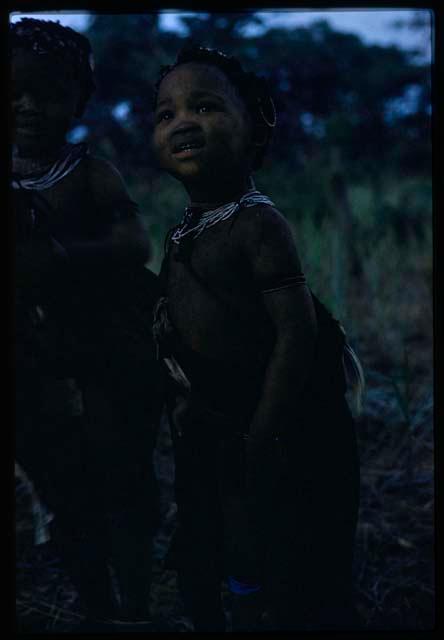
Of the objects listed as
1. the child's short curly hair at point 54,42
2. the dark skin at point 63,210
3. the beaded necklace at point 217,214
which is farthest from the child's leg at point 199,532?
the child's short curly hair at point 54,42

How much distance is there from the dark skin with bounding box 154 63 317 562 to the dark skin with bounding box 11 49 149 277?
0.52 ft

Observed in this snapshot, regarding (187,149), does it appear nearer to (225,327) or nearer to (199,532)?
(225,327)

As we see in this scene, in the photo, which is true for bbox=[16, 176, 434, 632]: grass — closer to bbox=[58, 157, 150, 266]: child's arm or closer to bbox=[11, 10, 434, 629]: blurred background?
bbox=[11, 10, 434, 629]: blurred background

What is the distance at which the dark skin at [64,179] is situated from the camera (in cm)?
122

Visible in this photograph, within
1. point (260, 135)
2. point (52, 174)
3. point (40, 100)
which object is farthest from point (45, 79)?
point (260, 135)

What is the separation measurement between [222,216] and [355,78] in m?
6.39

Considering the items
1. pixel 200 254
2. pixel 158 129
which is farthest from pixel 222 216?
pixel 158 129

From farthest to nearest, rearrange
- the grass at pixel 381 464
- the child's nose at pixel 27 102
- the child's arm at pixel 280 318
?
the grass at pixel 381 464 → the child's nose at pixel 27 102 → the child's arm at pixel 280 318

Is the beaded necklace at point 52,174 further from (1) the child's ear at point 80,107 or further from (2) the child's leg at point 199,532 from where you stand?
(2) the child's leg at point 199,532

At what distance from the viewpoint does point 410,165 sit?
6016 millimetres

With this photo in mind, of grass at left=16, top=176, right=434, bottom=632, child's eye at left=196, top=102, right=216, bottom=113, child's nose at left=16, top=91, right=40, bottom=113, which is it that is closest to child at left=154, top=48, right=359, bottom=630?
child's eye at left=196, top=102, right=216, bottom=113

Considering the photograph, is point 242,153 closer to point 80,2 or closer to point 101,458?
point 80,2

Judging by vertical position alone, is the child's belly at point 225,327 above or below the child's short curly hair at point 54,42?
below

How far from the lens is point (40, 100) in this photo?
1226 mm
